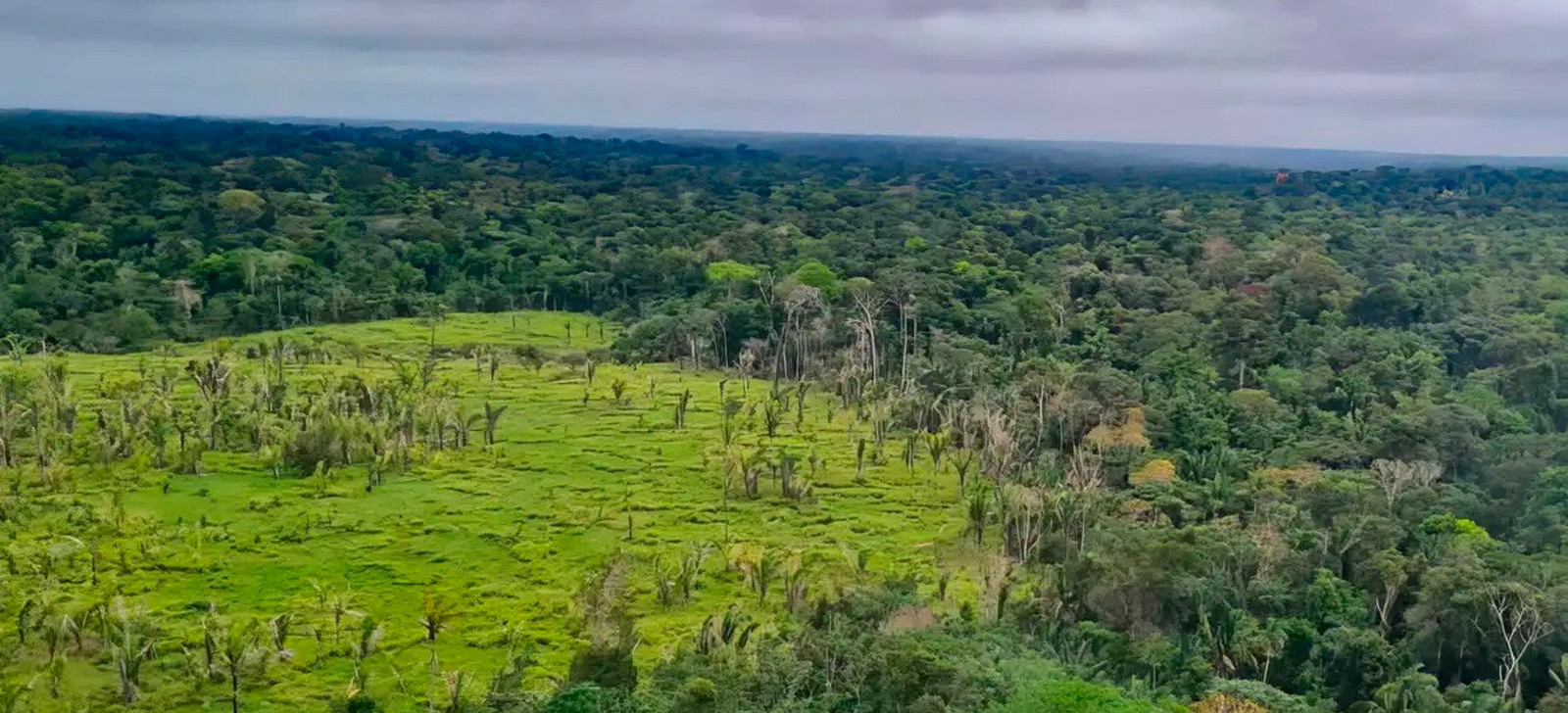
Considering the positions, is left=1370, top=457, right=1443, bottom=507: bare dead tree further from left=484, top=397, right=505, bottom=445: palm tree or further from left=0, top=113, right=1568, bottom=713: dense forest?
left=484, top=397, right=505, bottom=445: palm tree

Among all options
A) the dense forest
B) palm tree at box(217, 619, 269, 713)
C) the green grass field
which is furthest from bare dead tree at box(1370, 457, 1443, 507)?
palm tree at box(217, 619, 269, 713)

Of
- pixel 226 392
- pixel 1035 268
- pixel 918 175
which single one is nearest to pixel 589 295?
pixel 1035 268

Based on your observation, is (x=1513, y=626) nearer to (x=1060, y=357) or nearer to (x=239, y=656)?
(x=239, y=656)

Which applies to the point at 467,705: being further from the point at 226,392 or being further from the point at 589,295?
the point at 589,295

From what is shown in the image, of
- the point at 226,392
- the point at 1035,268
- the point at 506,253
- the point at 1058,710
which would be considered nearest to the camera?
the point at 1058,710

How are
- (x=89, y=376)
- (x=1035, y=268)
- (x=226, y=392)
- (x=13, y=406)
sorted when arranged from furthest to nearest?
(x=1035, y=268) → (x=89, y=376) → (x=226, y=392) → (x=13, y=406)

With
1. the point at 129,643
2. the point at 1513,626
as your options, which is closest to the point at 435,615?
the point at 129,643

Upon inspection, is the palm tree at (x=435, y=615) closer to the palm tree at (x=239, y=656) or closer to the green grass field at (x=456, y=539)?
the green grass field at (x=456, y=539)

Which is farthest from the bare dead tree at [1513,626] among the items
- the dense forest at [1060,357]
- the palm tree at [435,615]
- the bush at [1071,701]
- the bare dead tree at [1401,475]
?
the palm tree at [435,615]
